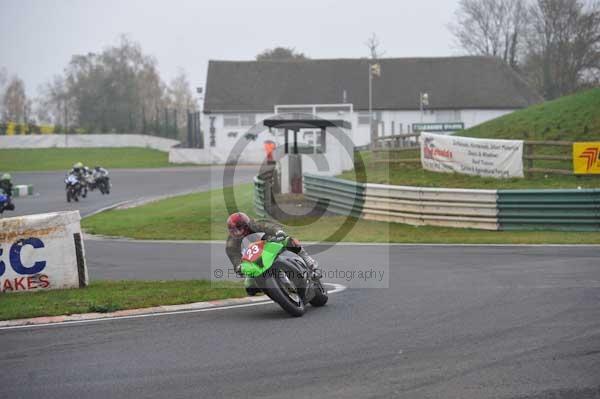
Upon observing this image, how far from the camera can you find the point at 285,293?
9.86 m

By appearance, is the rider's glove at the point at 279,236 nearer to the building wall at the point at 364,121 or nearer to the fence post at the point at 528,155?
the fence post at the point at 528,155

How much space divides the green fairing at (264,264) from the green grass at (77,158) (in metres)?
47.3

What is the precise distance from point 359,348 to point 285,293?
2033 millimetres

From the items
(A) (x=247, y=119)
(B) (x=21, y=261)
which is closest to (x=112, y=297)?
(B) (x=21, y=261)

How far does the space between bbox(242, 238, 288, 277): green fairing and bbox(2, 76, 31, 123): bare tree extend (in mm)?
92821

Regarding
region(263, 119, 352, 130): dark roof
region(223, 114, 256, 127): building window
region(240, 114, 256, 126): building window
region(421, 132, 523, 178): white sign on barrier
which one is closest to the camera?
region(263, 119, 352, 130): dark roof

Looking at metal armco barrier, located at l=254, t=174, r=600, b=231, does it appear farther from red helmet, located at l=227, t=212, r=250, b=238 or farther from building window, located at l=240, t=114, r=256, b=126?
building window, located at l=240, t=114, r=256, b=126

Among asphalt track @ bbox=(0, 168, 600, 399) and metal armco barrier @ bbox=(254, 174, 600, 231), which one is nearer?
asphalt track @ bbox=(0, 168, 600, 399)

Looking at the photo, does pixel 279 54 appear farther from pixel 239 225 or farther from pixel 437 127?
pixel 239 225

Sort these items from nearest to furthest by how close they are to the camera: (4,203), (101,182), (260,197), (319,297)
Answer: (319,297) → (260,197) → (4,203) → (101,182)

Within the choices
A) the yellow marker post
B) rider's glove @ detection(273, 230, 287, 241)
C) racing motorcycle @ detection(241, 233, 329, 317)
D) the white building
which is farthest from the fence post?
the white building

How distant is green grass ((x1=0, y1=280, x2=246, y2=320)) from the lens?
1082 centimetres

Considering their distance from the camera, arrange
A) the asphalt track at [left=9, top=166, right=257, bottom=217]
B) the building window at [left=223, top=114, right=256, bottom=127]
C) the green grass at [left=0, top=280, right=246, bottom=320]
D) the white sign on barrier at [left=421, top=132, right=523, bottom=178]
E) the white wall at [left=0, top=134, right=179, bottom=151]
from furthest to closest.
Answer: the white wall at [left=0, top=134, right=179, bottom=151] → the building window at [left=223, top=114, right=256, bottom=127] → the asphalt track at [left=9, top=166, right=257, bottom=217] → the white sign on barrier at [left=421, top=132, right=523, bottom=178] → the green grass at [left=0, top=280, right=246, bottom=320]

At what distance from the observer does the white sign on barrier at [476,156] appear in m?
26.0
